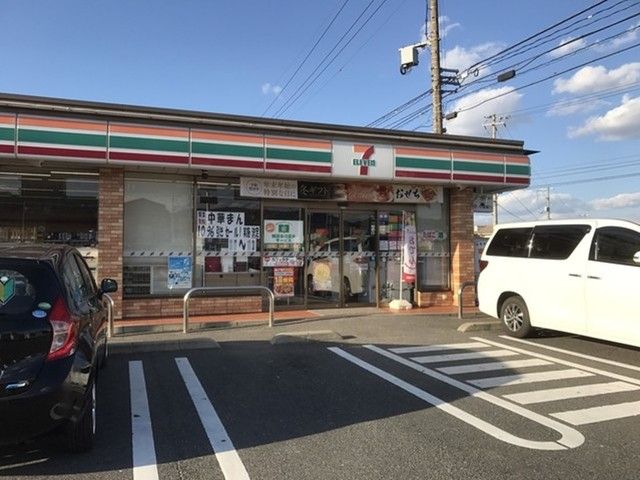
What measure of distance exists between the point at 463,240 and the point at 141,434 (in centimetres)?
1093

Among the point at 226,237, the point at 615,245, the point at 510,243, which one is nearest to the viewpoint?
the point at 615,245

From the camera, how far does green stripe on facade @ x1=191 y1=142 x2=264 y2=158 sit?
11352 mm

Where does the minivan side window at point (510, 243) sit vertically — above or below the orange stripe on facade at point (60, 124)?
below

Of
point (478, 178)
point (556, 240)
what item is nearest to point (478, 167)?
point (478, 178)

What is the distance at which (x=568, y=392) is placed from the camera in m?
6.77

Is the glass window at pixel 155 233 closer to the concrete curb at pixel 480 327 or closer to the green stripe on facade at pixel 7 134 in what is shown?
the green stripe on facade at pixel 7 134

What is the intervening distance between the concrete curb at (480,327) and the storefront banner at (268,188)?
466 centimetres

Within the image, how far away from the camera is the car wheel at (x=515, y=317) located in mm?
10008

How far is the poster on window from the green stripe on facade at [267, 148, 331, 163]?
8.53 feet

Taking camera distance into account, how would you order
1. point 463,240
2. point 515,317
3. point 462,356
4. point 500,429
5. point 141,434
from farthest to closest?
point 463,240 < point 515,317 < point 462,356 < point 500,429 < point 141,434

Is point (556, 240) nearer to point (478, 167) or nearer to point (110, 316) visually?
point (478, 167)

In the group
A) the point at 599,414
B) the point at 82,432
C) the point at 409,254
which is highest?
the point at 409,254

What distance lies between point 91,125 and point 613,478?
9793 millimetres

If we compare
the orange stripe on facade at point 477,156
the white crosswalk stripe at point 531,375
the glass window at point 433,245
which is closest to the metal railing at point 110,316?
the white crosswalk stripe at point 531,375
